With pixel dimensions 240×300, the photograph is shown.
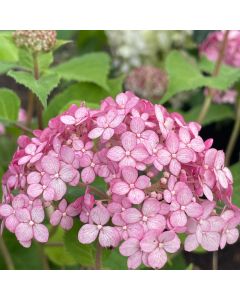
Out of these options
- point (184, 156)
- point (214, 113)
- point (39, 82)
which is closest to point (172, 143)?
point (184, 156)

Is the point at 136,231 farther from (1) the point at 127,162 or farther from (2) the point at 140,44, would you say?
(2) the point at 140,44

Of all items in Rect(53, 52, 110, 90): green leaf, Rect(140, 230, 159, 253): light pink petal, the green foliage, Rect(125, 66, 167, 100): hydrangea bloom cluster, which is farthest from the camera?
Rect(125, 66, 167, 100): hydrangea bloom cluster

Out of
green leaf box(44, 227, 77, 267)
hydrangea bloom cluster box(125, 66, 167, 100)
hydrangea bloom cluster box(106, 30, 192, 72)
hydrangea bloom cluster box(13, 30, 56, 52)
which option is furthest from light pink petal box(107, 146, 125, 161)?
hydrangea bloom cluster box(106, 30, 192, 72)

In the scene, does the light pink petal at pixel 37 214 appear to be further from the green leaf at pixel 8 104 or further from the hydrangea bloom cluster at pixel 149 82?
the hydrangea bloom cluster at pixel 149 82

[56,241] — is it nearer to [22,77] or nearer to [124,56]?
[22,77]

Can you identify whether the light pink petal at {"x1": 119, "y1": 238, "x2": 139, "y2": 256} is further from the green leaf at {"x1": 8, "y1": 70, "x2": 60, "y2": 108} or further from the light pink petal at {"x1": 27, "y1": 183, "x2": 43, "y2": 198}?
the green leaf at {"x1": 8, "y1": 70, "x2": 60, "y2": 108}

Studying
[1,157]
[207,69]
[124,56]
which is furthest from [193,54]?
[1,157]
